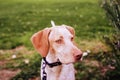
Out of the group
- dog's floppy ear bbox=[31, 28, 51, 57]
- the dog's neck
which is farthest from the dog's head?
the dog's neck

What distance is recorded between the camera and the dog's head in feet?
16.5

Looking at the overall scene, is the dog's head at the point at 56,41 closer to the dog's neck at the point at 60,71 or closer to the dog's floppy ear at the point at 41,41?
the dog's floppy ear at the point at 41,41

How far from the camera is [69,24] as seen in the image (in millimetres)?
12945

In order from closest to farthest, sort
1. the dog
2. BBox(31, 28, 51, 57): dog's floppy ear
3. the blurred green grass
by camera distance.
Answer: the dog, BBox(31, 28, 51, 57): dog's floppy ear, the blurred green grass

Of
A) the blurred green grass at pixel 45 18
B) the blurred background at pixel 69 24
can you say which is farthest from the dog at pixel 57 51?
the blurred green grass at pixel 45 18

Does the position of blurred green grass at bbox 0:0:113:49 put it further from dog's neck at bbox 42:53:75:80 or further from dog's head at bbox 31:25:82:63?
dog's head at bbox 31:25:82:63

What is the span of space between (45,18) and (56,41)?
9210 millimetres

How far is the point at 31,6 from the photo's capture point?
58.1ft

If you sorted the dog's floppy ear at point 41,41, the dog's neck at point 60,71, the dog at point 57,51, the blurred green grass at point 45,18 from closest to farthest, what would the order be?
Answer: 1. the dog at point 57,51
2. the dog's floppy ear at point 41,41
3. the dog's neck at point 60,71
4. the blurred green grass at point 45,18

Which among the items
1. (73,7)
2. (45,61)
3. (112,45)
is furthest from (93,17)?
(45,61)

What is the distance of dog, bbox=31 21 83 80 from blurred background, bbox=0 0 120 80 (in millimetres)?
2225

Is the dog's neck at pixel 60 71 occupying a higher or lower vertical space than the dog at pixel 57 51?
lower

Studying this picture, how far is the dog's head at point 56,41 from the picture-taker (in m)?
5.04

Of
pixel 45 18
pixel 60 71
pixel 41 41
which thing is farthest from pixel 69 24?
pixel 41 41
